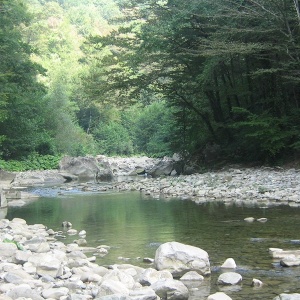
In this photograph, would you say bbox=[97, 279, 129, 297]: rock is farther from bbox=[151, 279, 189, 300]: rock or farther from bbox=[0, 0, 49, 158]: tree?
bbox=[0, 0, 49, 158]: tree

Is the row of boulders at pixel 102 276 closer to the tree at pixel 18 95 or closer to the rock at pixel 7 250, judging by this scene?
the rock at pixel 7 250

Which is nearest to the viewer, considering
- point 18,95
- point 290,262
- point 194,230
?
point 290,262

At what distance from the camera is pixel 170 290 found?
545cm

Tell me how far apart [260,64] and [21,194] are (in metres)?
10.8

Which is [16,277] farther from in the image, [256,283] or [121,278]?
[256,283]

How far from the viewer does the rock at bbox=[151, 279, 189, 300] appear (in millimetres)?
5406

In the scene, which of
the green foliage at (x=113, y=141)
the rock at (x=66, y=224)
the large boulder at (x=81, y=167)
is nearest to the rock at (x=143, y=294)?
the rock at (x=66, y=224)

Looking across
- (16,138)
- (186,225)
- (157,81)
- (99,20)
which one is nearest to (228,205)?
(186,225)

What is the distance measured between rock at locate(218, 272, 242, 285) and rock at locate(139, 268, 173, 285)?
576 mm

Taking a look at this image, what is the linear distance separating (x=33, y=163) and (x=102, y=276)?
27274mm

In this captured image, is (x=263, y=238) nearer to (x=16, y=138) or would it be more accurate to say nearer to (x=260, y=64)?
(x=260, y=64)

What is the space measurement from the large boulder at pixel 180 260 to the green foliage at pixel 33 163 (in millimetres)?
23876

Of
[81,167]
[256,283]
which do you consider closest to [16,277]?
[256,283]

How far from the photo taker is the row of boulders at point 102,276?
5059 millimetres
